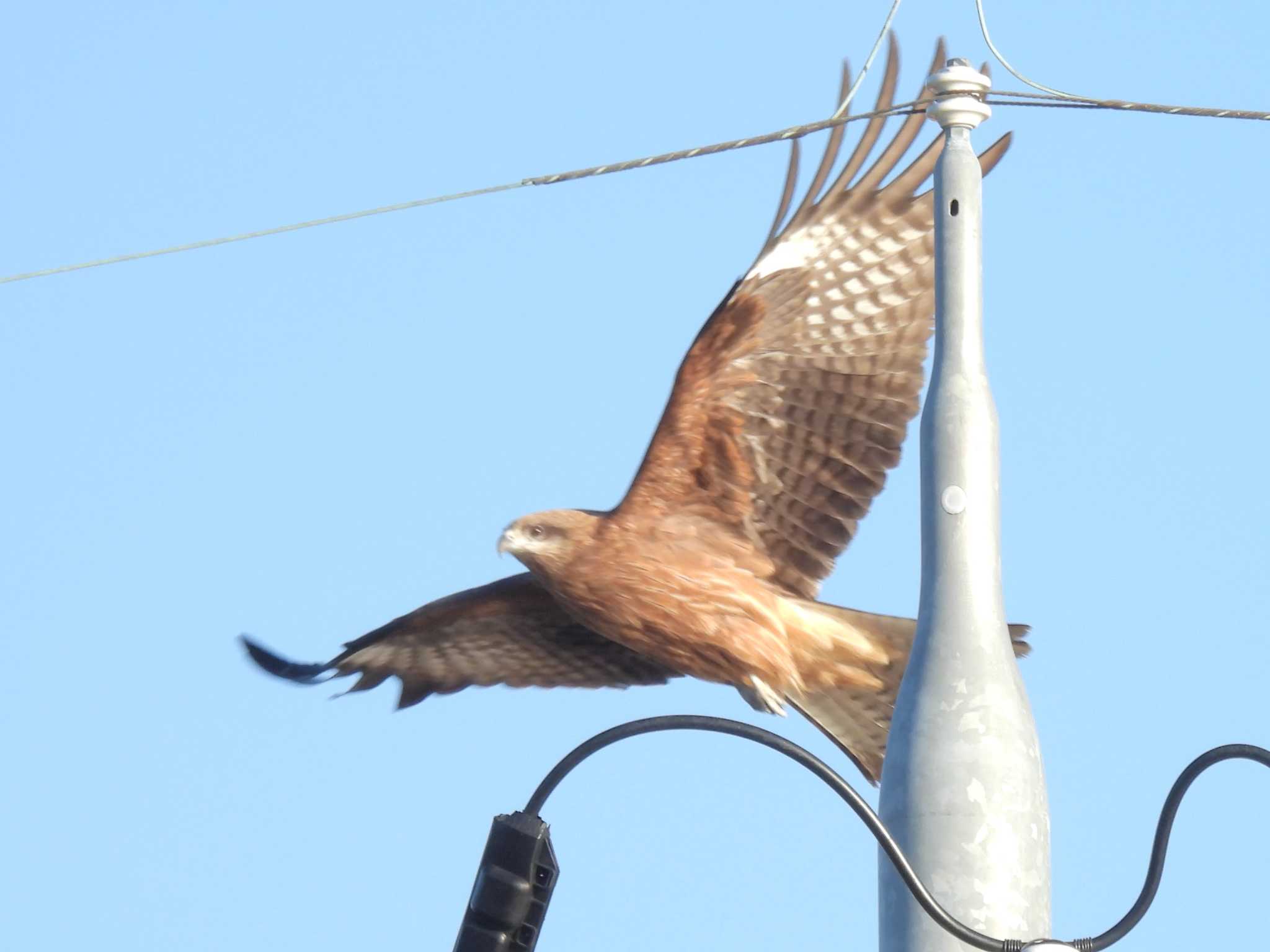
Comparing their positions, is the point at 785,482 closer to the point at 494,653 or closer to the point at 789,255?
the point at 789,255

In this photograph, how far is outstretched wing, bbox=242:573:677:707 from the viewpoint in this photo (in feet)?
32.0

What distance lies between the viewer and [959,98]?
230 inches

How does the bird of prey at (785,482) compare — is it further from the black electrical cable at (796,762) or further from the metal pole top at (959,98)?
the black electrical cable at (796,762)

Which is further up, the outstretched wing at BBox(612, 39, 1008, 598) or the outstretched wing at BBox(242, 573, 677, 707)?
the outstretched wing at BBox(612, 39, 1008, 598)

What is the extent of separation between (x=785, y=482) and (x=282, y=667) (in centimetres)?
223

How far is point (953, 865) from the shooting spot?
4.91 metres

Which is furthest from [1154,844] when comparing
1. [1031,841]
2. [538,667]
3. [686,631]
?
[538,667]

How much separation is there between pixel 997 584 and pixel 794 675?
392cm

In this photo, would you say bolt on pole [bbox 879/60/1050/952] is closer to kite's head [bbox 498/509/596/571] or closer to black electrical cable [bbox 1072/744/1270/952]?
black electrical cable [bbox 1072/744/1270/952]

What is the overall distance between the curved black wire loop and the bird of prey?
4.02 metres

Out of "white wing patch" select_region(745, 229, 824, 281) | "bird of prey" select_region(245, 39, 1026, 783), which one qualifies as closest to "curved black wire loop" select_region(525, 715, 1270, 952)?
"bird of prey" select_region(245, 39, 1026, 783)

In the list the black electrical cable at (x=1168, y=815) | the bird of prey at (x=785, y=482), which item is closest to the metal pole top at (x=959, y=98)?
the black electrical cable at (x=1168, y=815)

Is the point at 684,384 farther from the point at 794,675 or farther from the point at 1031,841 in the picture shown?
the point at 1031,841

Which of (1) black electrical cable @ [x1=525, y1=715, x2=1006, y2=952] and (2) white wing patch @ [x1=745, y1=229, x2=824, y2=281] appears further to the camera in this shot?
(2) white wing patch @ [x1=745, y1=229, x2=824, y2=281]
